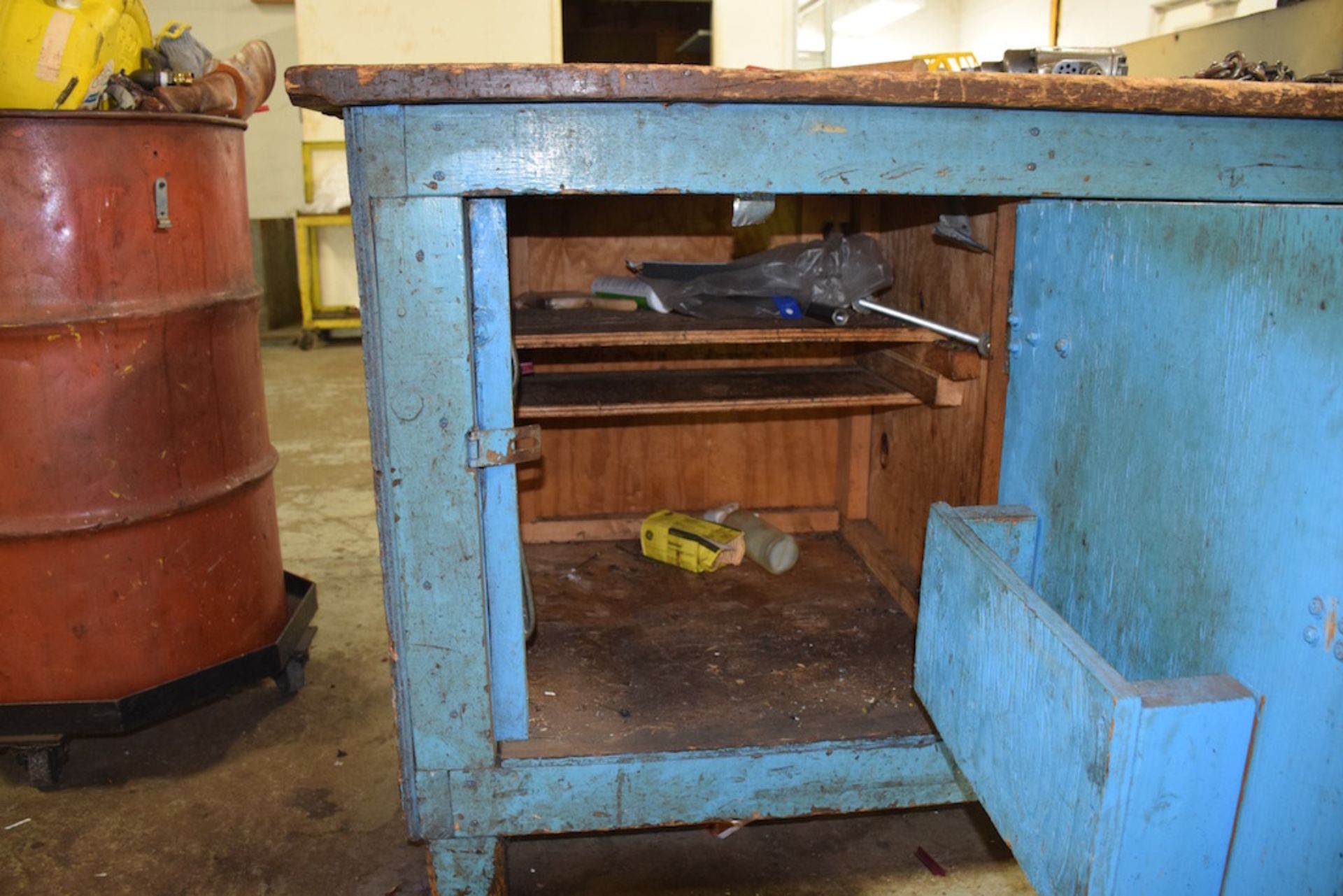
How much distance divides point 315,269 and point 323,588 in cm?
388

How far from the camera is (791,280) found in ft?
6.34

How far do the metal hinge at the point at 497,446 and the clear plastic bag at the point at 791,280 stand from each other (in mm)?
709

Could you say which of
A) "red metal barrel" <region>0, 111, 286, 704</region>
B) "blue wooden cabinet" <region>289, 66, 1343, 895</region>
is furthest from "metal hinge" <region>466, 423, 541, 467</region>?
"red metal barrel" <region>0, 111, 286, 704</region>

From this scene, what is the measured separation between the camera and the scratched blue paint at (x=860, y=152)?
1.11 m

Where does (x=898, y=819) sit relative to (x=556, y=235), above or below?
below

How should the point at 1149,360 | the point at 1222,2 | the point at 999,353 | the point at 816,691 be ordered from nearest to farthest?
1. the point at 1149,360
2. the point at 999,353
3. the point at 816,691
4. the point at 1222,2

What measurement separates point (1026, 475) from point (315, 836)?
1.28 metres

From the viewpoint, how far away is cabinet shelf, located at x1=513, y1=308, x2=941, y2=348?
1.60 m

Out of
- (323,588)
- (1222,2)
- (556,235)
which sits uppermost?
(1222,2)

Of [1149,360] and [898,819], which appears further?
[898,819]

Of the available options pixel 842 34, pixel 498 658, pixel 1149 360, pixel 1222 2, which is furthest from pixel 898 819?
pixel 842 34

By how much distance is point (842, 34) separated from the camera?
862 centimetres

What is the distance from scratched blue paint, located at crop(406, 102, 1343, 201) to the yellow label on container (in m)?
1.03

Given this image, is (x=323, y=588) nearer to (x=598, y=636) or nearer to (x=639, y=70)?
(x=598, y=636)
